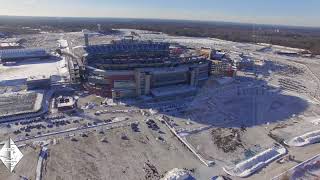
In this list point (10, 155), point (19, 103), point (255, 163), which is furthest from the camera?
point (19, 103)

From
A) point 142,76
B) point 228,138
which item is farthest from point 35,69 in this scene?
point 228,138

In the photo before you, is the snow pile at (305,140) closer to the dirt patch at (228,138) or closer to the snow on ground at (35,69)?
the dirt patch at (228,138)

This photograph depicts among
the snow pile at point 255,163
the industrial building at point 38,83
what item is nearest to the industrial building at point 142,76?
the industrial building at point 38,83

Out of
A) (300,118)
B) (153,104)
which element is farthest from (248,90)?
(153,104)

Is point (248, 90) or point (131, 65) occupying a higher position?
point (131, 65)

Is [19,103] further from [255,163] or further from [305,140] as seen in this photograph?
[305,140]

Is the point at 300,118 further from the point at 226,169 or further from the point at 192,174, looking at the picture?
the point at 192,174

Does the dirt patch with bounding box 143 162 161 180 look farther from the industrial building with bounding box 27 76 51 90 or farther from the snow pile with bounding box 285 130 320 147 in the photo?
the industrial building with bounding box 27 76 51 90
